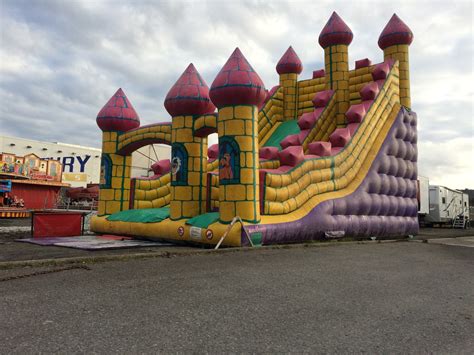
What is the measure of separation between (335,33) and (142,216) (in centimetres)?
879

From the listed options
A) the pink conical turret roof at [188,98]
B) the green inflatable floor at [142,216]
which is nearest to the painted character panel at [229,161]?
the pink conical turret roof at [188,98]

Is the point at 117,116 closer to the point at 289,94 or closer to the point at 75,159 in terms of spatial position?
the point at 289,94

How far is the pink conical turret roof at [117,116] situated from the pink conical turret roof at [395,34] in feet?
29.3

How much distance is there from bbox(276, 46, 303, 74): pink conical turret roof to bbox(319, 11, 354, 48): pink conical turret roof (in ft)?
4.40

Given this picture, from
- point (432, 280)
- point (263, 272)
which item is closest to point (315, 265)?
point (263, 272)

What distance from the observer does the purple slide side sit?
8.48 meters

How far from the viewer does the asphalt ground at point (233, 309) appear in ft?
7.93

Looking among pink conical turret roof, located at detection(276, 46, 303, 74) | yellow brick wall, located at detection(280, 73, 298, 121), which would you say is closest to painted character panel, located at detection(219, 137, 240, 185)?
yellow brick wall, located at detection(280, 73, 298, 121)

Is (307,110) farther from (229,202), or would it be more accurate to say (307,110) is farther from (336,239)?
(229,202)

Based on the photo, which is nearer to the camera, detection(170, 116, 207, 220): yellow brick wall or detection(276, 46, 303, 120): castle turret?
detection(170, 116, 207, 220): yellow brick wall

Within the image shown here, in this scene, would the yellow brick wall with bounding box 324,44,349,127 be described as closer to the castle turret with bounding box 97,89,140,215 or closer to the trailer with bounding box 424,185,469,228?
the castle turret with bounding box 97,89,140,215

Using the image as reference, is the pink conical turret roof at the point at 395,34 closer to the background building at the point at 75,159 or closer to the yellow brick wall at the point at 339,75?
the yellow brick wall at the point at 339,75

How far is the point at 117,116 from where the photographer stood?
10.9 meters

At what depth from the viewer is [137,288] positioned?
3797 mm
